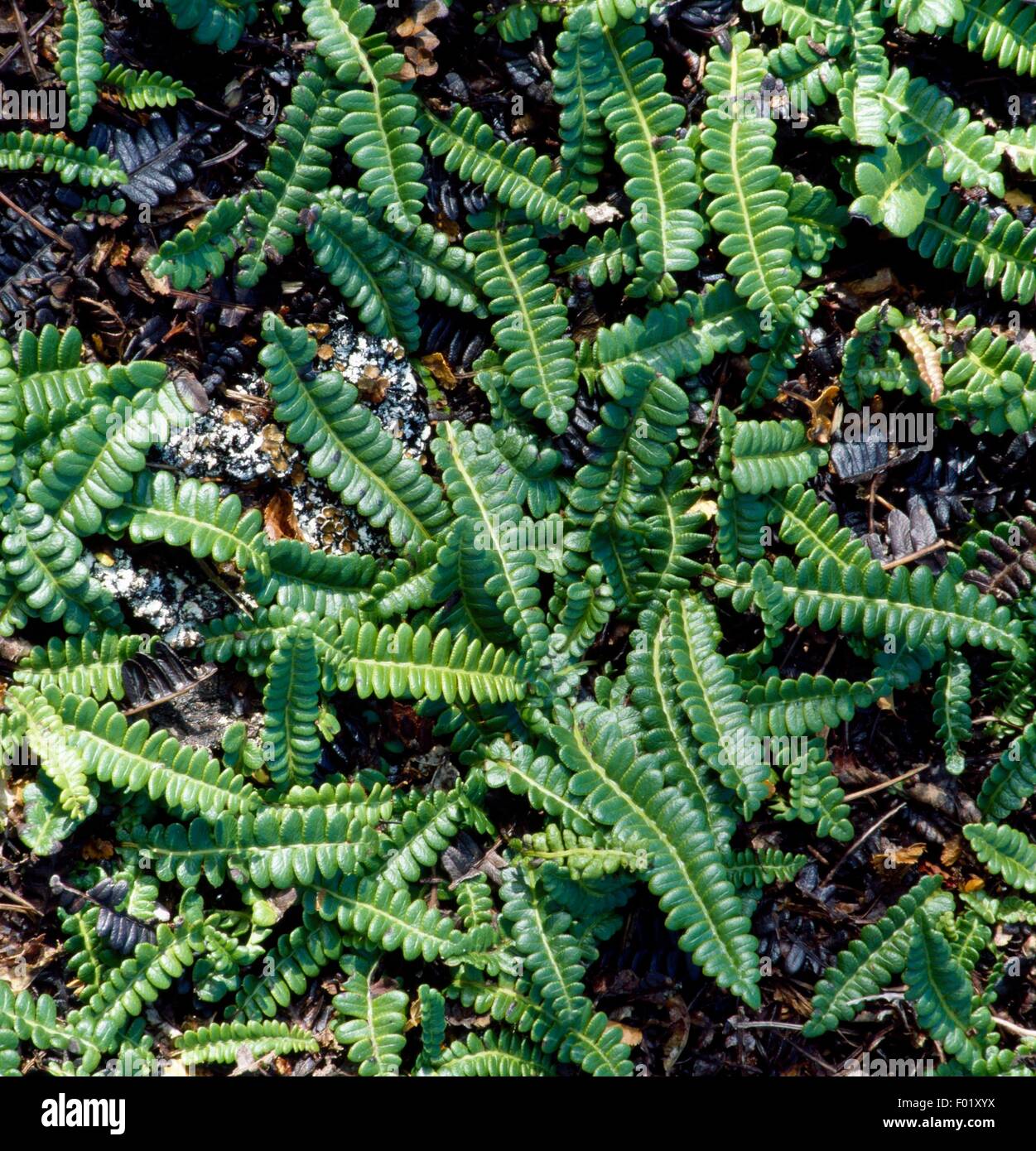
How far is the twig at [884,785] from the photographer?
4.69 m

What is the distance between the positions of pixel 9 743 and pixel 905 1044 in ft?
13.3

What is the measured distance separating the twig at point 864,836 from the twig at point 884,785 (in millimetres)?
114

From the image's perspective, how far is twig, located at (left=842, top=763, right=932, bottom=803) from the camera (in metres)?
4.69

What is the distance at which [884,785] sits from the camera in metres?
4.71

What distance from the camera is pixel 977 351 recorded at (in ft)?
15.2

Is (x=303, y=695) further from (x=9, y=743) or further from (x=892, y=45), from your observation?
(x=892, y=45)

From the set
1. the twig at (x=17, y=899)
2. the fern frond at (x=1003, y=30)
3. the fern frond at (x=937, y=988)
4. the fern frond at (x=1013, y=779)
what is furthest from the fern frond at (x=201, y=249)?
the fern frond at (x=937, y=988)

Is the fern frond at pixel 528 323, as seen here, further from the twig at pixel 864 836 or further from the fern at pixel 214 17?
the twig at pixel 864 836

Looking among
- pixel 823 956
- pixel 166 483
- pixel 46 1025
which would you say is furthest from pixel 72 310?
pixel 823 956

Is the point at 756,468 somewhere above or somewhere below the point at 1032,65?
below

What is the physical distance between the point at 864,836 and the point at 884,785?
258mm

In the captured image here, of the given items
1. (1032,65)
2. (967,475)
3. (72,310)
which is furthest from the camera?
(967,475)

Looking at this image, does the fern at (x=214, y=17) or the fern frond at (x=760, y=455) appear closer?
the fern at (x=214, y=17)

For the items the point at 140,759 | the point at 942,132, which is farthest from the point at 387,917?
the point at 942,132
